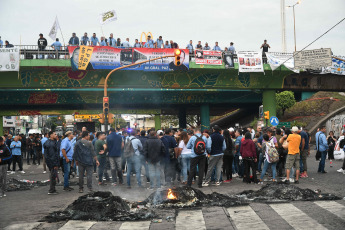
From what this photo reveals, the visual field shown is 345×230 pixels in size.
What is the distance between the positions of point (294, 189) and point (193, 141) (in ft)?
A: 12.4

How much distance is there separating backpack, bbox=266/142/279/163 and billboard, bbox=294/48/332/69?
39.6 ft

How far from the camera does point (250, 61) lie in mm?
29109

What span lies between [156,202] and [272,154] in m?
5.26

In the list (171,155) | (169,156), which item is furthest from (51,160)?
(171,155)

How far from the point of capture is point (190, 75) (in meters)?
30.3

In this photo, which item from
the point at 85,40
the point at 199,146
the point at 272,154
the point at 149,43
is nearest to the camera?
the point at 199,146

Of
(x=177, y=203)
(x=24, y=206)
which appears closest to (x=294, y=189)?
(x=177, y=203)

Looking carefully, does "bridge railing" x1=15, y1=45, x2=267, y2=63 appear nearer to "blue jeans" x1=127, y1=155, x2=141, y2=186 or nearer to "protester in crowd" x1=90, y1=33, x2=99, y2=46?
"protester in crowd" x1=90, y1=33, x2=99, y2=46

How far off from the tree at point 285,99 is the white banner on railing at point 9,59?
27.0m

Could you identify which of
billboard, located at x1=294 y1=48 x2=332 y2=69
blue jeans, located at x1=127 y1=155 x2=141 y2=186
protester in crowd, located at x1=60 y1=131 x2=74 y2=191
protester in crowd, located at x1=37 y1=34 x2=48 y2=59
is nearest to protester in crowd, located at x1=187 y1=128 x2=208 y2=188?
blue jeans, located at x1=127 y1=155 x2=141 y2=186

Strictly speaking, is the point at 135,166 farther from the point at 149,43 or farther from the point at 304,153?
the point at 149,43

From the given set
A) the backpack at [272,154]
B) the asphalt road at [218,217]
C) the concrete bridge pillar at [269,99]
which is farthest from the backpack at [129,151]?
the concrete bridge pillar at [269,99]

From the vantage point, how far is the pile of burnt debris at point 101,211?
25.8 feet

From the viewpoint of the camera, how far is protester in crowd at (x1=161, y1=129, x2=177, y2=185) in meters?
13.2
